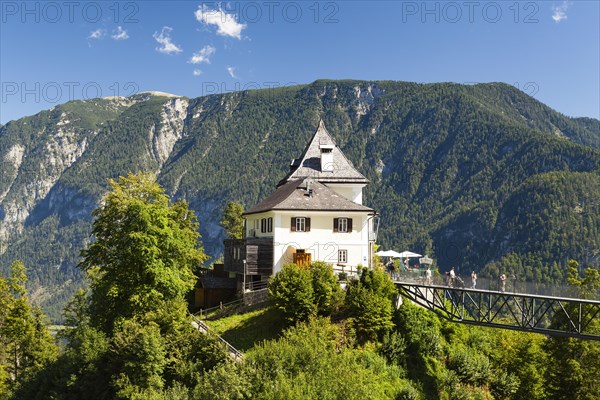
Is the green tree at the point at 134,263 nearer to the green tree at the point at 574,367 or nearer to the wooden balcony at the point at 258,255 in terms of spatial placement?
the wooden balcony at the point at 258,255

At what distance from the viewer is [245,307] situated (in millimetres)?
48188

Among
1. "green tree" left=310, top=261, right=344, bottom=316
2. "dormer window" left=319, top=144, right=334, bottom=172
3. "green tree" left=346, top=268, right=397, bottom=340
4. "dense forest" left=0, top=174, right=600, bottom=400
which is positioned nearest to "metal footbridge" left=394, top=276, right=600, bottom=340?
"dense forest" left=0, top=174, right=600, bottom=400

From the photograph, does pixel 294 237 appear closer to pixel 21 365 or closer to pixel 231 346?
pixel 231 346

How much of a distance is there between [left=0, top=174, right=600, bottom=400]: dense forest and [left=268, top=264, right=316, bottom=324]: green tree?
0.08 meters

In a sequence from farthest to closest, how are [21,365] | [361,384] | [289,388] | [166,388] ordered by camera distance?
1. [21,365]
2. [166,388]
3. [361,384]
4. [289,388]

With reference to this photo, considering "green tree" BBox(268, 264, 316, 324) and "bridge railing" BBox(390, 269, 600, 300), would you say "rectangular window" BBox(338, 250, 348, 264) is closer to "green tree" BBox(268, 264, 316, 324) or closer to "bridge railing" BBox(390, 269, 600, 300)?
"bridge railing" BBox(390, 269, 600, 300)

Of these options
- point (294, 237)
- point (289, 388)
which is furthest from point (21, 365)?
point (289, 388)

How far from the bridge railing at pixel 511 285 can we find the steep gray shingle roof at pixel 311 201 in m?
7.35

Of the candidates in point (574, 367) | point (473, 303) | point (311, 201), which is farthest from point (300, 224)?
point (574, 367)

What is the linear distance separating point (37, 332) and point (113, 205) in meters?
34.2

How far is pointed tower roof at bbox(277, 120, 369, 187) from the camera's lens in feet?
197

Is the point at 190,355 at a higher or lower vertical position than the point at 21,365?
higher

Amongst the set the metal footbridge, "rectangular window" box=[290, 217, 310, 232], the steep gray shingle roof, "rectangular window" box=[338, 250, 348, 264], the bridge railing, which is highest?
the steep gray shingle roof

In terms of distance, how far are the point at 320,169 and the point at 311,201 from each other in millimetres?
10015
